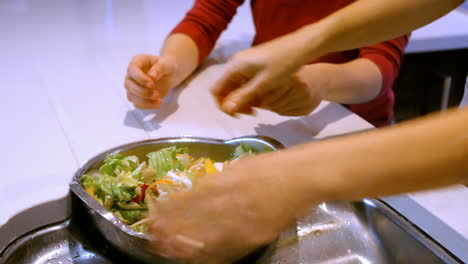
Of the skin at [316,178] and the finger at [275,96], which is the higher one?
the skin at [316,178]

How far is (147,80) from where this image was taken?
102 centimetres

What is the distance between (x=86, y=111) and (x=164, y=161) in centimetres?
29

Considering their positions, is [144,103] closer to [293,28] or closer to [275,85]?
[275,85]

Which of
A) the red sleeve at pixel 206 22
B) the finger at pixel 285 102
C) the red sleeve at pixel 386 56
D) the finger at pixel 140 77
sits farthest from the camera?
the red sleeve at pixel 206 22

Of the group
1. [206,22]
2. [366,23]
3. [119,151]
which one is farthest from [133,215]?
[206,22]

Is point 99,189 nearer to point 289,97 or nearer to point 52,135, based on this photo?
point 52,135

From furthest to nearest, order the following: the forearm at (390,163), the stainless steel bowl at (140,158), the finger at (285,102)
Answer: the finger at (285,102) < the stainless steel bowl at (140,158) < the forearm at (390,163)

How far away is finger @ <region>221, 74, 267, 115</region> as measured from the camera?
778mm

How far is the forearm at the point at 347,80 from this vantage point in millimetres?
992

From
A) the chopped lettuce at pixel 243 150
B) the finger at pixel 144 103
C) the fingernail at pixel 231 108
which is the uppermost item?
the fingernail at pixel 231 108

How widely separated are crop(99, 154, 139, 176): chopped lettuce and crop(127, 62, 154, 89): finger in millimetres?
199

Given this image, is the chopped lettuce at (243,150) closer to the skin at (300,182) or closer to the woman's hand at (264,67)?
the woman's hand at (264,67)

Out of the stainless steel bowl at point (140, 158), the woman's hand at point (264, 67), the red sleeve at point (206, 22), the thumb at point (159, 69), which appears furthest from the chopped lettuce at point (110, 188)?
the red sleeve at point (206, 22)

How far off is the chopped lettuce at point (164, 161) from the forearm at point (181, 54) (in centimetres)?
30
